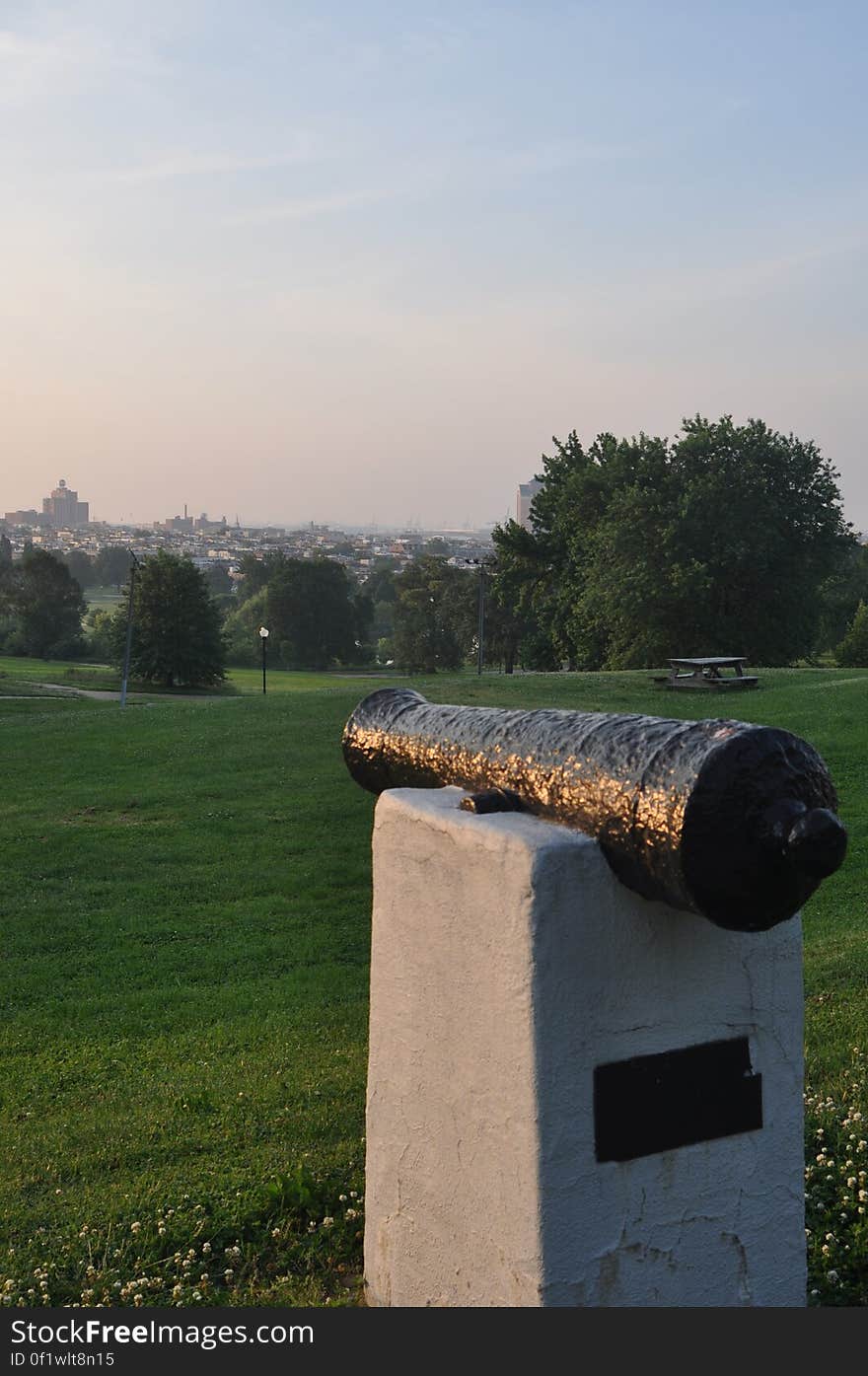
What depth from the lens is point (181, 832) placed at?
1218 cm

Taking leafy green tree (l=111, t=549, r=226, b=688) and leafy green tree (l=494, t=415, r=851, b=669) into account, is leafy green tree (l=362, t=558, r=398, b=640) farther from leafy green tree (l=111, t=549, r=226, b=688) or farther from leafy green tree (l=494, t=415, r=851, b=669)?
leafy green tree (l=494, t=415, r=851, b=669)

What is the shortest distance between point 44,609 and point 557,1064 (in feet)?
229

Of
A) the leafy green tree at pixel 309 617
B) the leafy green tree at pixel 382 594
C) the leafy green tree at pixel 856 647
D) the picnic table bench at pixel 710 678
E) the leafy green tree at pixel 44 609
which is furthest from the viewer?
the leafy green tree at pixel 382 594

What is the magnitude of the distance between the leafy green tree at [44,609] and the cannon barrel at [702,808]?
223ft

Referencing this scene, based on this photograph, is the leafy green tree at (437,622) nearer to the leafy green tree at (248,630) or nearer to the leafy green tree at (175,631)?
the leafy green tree at (248,630)

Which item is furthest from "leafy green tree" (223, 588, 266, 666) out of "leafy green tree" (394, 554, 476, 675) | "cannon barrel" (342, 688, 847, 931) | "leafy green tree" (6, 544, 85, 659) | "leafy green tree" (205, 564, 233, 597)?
"cannon barrel" (342, 688, 847, 931)

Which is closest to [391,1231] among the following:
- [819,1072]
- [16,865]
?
[819,1072]

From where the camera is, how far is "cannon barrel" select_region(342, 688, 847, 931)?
257 centimetres

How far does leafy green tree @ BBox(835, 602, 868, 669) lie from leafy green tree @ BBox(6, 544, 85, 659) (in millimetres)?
41206

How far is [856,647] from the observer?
45594mm

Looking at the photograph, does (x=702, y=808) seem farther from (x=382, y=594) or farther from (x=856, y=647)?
(x=382, y=594)

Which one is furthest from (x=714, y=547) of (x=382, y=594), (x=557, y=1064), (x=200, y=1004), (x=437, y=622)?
(x=382, y=594)

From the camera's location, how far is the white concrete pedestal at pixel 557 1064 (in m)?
2.82

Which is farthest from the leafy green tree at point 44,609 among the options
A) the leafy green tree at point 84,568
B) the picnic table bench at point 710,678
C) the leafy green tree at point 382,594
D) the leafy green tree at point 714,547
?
the leafy green tree at point 84,568
